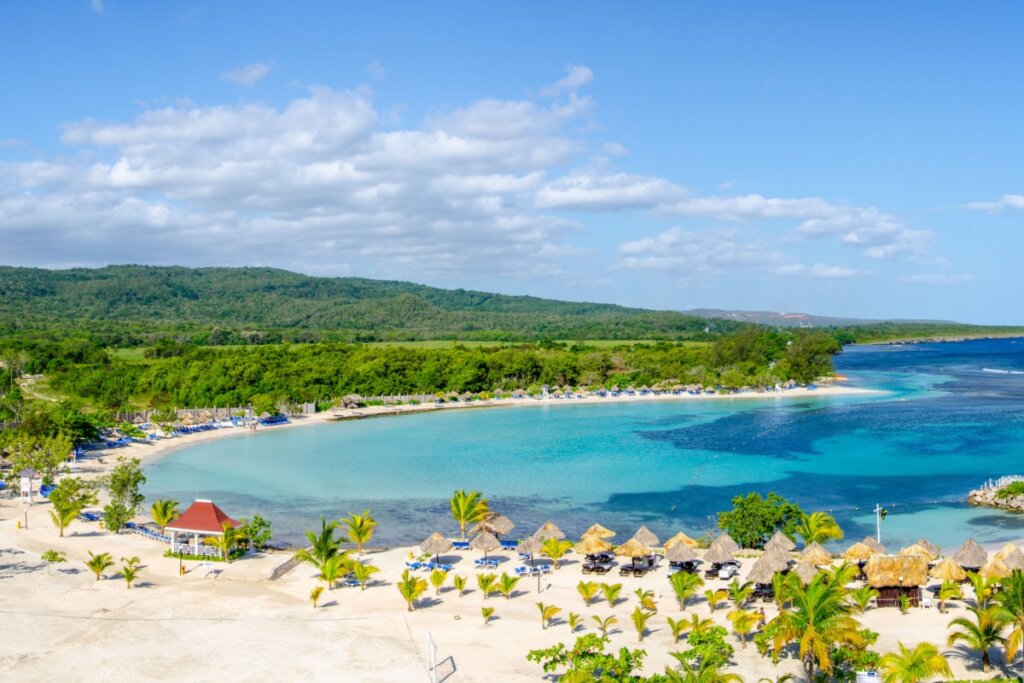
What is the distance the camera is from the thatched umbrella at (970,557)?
2442 centimetres

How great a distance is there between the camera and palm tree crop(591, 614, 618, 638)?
20.5 meters

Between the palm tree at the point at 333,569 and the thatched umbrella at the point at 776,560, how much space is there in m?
12.7

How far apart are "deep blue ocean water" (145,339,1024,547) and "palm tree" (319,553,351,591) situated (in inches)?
242

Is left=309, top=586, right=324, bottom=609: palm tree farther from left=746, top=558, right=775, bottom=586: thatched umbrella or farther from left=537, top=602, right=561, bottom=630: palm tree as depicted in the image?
left=746, top=558, right=775, bottom=586: thatched umbrella

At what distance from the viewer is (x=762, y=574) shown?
23406 millimetres

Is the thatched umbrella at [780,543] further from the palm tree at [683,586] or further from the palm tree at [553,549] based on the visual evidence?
the palm tree at [553,549]

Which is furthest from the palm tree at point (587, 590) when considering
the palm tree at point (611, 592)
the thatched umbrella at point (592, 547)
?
the thatched umbrella at point (592, 547)

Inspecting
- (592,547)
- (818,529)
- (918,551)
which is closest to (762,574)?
(818,529)

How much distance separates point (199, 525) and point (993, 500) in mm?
34091

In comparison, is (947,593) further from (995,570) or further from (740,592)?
(740,592)

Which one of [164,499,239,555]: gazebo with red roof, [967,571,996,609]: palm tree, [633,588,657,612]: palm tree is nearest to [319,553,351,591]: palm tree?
[164,499,239,555]: gazebo with red roof

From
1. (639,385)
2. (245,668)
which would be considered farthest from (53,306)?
(245,668)

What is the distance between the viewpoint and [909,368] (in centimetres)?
13138

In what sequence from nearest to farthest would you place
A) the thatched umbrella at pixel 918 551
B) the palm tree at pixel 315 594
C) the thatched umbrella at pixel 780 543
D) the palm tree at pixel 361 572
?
the palm tree at pixel 315 594 < the thatched umbrella at pixel 918 551 < the thatched umbrella at pixel 780 543 < the palm tree at pixel 361 572
